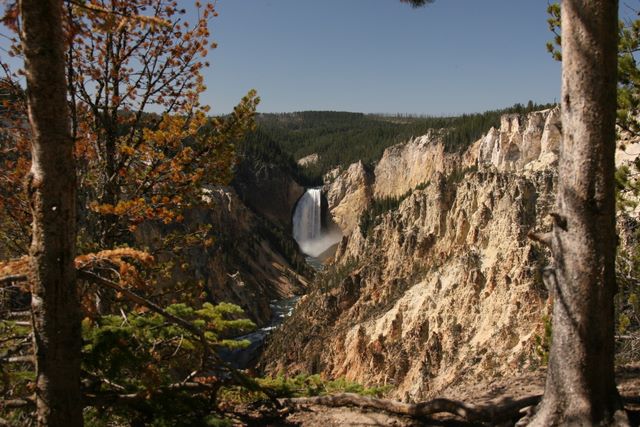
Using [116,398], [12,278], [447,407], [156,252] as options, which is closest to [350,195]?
[156,252]

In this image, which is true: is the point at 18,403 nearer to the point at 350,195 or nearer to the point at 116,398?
the point at 116,398

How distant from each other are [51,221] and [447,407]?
3.34 metres

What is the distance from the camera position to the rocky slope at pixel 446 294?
2431cm

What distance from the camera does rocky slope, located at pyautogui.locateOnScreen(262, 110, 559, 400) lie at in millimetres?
24312

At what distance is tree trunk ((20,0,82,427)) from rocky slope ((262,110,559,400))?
1223cm

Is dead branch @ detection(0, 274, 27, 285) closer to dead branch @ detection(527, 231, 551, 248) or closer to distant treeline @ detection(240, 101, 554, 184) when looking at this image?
dead branch @ detection(527, 231, 551, 248)

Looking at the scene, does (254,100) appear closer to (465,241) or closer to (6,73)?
(6,73)

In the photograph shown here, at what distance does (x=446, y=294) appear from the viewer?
30.1 meters

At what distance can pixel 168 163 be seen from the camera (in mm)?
6461

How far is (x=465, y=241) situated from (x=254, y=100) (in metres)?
31.4

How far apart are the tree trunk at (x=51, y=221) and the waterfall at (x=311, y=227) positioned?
86169 mm

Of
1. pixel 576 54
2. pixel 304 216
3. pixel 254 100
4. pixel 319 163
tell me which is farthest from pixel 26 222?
pixel 319 163

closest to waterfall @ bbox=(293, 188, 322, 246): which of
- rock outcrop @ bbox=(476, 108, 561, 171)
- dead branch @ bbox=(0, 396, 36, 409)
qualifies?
rock outcrop @ bbox=(476, 108, 561, 171)

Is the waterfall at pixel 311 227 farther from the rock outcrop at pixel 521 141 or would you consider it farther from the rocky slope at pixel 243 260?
the rock outcrop at pixel 521 141
